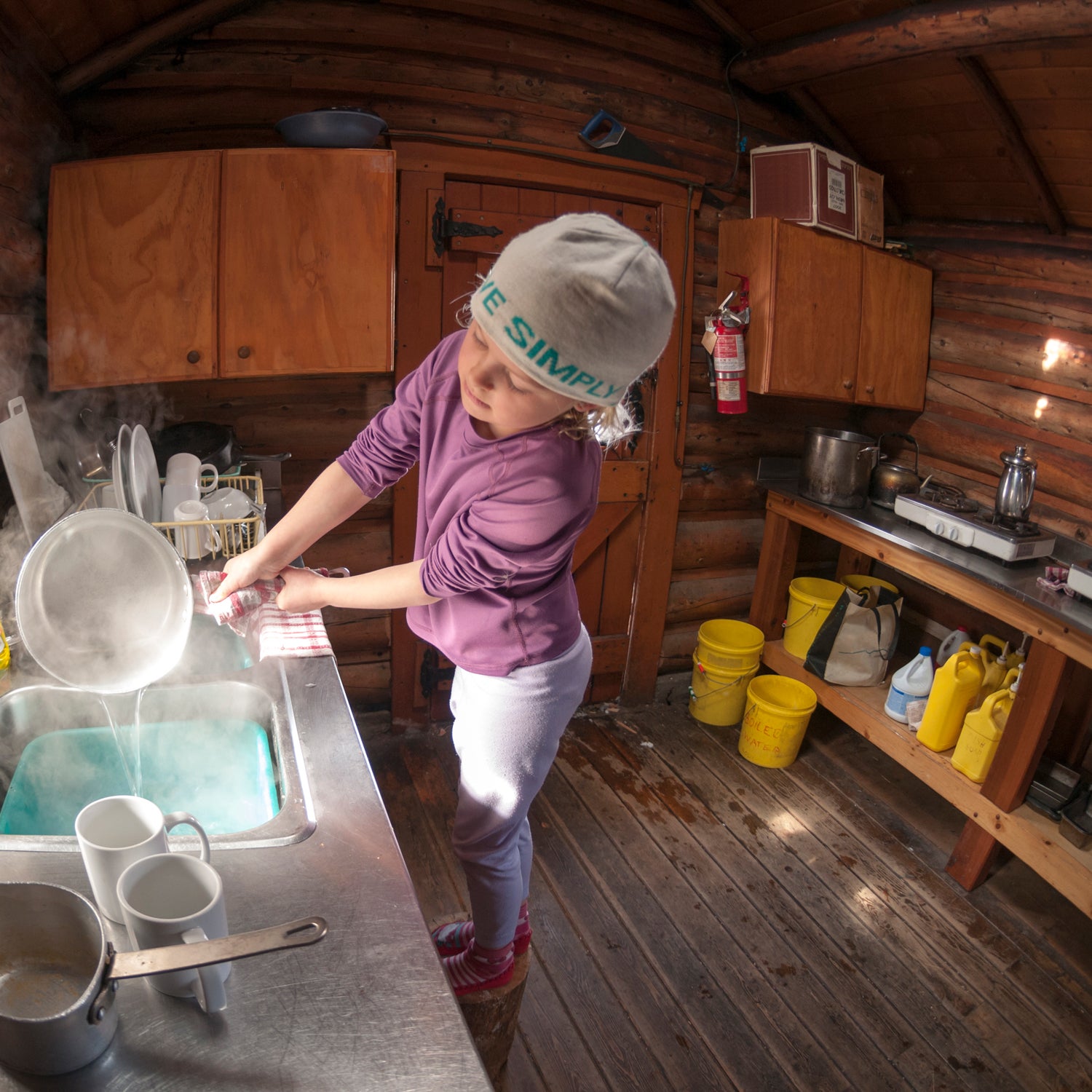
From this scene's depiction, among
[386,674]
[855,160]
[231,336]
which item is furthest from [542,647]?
[855,160]

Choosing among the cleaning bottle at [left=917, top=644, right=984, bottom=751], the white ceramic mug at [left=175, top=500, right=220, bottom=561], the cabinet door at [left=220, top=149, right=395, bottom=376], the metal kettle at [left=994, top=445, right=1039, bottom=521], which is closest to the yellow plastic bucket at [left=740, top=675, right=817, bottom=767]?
the cleaning bottle at [left=917, top=644, right=984, bottom=751]

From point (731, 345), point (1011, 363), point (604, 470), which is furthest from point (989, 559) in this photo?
point (604, 470)

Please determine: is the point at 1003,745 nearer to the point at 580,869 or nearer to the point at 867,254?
the point at 580,869

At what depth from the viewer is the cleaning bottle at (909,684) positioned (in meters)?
3.06

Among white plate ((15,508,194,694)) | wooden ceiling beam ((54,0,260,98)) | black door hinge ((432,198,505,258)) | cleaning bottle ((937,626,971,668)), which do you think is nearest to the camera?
white plate ((15,508,194,694))

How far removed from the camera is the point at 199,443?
2.21 m

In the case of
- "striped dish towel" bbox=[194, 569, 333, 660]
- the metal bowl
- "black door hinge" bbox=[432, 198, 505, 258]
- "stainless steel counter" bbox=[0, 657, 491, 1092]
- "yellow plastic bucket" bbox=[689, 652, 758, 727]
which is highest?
the metal bowl

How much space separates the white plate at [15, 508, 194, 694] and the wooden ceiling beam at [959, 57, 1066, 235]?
9.37 feet

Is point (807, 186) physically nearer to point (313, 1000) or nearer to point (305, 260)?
point (305, 260)

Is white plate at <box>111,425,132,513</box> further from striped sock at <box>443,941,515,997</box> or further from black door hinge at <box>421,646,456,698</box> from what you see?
black door hinge at <box>421,646,456,698</box>

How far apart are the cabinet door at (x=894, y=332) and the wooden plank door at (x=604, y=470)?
774 millimetres

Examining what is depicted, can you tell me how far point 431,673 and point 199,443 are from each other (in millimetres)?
1417

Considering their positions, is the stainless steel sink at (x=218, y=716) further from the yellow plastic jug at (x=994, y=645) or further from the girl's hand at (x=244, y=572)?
the yellow plastic jug at (x=994, y=645)

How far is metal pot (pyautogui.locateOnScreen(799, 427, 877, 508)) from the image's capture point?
10.6ft
